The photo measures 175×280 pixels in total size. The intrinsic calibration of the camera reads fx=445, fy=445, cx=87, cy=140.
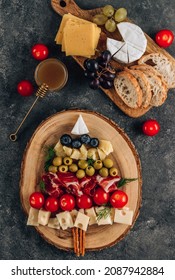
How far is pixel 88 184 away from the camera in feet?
9.09

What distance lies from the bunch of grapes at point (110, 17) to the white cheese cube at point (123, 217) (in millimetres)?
1142

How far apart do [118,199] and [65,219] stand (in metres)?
0.35

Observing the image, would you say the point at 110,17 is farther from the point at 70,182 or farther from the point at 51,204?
the point at 51,204

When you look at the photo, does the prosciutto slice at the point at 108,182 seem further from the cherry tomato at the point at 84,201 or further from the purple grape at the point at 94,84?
the purple grape at the point at 94,84

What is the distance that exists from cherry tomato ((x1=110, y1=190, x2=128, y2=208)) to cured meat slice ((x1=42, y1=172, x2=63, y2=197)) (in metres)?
0.33

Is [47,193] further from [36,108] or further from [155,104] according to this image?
[155,104]

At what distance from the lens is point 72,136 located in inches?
111

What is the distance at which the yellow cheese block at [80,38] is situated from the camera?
8.96 ft

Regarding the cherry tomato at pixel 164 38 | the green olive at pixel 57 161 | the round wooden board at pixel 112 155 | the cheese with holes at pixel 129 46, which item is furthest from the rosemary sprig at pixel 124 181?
the cherry tomato at pixel 164 38

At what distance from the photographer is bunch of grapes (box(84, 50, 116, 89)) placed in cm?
269

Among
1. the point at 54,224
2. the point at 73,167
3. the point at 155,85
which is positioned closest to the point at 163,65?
the point at 155,85

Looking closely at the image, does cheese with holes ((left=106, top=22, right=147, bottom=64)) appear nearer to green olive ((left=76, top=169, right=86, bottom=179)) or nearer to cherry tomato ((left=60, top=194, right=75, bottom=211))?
green olive ((left=76, top=169, right=86, bottom=179))

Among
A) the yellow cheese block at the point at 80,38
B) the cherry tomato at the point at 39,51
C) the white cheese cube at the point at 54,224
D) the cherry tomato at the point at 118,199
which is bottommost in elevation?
the white cheese cube at the point at 54,224
